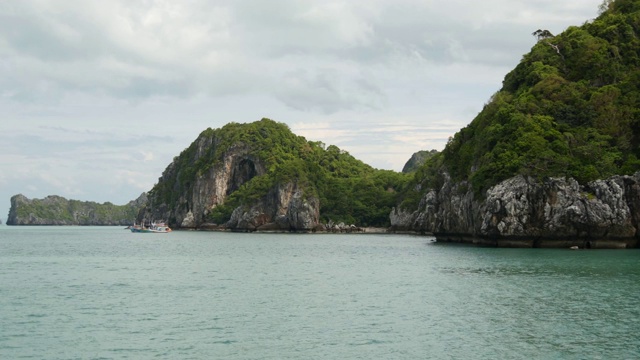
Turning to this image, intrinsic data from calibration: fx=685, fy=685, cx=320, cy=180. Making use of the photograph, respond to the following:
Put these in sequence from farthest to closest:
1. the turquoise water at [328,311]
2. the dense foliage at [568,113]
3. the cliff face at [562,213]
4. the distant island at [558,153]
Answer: the dense foliage at [568,113], the distant island at [558,153], the cliff face at [562,213], the turquoise water at [328,311]

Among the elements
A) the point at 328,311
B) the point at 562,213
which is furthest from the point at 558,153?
the point at 328,311

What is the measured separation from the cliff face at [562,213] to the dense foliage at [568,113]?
1.57 metres

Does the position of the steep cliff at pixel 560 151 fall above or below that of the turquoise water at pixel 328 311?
above

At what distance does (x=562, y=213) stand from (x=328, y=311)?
44.9 m

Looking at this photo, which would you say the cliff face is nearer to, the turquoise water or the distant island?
the distant island

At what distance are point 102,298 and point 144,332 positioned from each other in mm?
11057

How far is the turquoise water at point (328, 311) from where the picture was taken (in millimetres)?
25578

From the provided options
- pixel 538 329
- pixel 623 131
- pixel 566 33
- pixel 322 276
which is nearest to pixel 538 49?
pixel 566 33

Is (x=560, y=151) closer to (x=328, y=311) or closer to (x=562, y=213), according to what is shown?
(x=562, y=213)

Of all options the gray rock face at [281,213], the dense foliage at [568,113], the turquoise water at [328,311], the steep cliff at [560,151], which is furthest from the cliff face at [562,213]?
the gray rock face at [281,213]

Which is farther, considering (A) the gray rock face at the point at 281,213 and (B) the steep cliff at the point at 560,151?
(A) the gray rock face at the point at 281,213

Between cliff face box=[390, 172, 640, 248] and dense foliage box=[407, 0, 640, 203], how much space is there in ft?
5.16

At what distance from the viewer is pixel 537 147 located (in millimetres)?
75812

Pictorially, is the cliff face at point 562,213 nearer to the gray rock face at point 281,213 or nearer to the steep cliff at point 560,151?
the steep cliff at point 560,151
